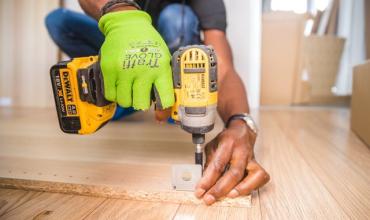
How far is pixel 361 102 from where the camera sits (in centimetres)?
126

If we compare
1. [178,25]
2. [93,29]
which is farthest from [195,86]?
[93,29]

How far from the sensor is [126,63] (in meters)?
0.66

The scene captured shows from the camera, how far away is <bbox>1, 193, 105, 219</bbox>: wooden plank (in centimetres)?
63

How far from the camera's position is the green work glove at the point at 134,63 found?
2.16 ft

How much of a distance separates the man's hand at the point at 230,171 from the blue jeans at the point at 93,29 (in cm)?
74

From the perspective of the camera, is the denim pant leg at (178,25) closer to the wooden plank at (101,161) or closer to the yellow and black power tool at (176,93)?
the wooden plank at (101,161)

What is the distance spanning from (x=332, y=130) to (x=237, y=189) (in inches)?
43.7

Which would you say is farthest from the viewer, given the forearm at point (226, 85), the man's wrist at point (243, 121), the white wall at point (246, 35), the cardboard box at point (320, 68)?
the cardboard box at point (320, 68)

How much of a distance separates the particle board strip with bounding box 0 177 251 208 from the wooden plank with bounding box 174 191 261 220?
1cm

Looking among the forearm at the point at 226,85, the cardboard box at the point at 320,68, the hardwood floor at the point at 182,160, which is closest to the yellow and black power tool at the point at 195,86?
the hardwood floor at the point at 182,160

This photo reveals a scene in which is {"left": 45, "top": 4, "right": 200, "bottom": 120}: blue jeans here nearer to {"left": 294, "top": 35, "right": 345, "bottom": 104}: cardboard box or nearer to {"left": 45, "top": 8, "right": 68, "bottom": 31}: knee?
{"left": 45, "top": 8, "right": 68, "bottom": 31}: knee

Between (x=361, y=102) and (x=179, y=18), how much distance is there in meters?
0.92

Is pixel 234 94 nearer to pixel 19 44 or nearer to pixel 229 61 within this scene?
pixel 229 61

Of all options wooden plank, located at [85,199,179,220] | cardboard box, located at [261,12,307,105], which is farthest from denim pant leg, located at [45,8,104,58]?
cardboard box, located at [261,12,307,105]
